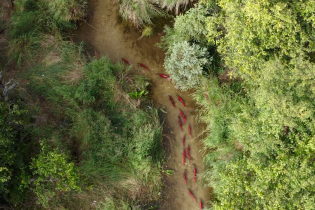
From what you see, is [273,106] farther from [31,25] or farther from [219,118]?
[31,25]

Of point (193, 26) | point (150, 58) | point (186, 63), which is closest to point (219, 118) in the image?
point (186, 63)

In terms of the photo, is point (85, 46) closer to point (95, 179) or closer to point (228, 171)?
point (95, 179)

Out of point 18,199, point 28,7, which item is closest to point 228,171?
point 18,199

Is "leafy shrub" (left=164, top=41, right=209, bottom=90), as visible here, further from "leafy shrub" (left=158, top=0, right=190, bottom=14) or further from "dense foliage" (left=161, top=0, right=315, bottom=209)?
"leafy shrub" (left=158, top=0, right=190, bottom=14)

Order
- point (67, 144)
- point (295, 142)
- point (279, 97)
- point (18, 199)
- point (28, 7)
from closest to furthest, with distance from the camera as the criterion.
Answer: point (279, 97) → point (295, 142) → point (18, 199) → point (67, 144) → point (28, 7)

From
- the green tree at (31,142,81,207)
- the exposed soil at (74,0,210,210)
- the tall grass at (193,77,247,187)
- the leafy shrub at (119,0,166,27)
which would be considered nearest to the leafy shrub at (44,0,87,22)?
the exposed soil at (74,0,210,210)
